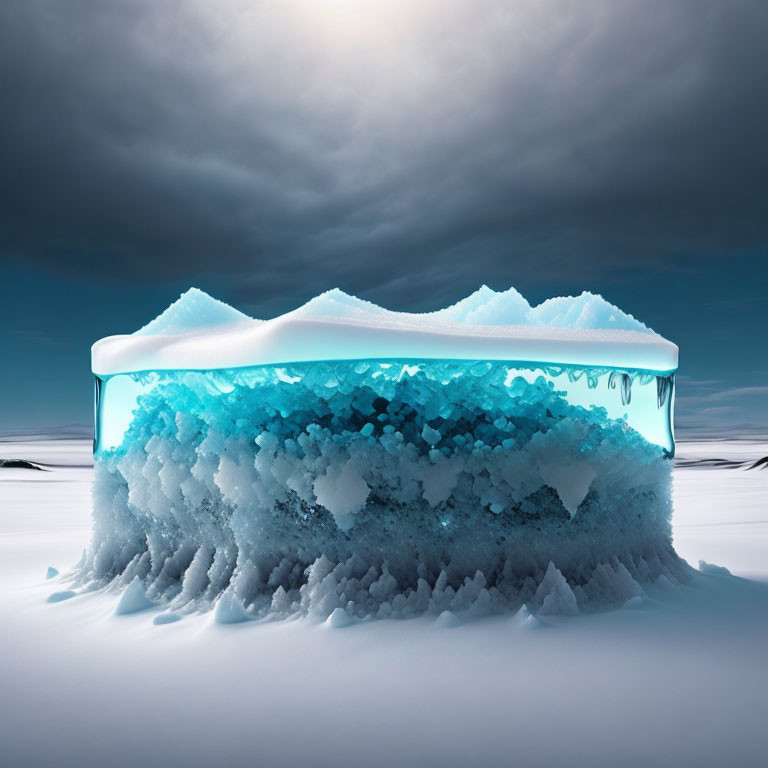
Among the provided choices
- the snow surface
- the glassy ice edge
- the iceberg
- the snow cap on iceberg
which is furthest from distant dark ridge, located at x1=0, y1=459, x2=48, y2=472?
the glassy ice edge

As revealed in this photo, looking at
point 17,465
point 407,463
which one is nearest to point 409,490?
point 407,463

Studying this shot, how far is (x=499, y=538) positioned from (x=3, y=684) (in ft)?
4.00

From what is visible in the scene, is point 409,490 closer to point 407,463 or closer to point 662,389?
point 407,463

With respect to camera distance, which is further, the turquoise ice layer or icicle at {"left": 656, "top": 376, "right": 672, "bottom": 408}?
icicle at {"left": 656, "top": 376, "right": 672, "bottom": 408}

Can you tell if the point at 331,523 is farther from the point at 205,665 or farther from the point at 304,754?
the point at 304,754

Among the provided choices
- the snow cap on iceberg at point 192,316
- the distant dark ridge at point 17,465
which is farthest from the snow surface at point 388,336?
the distant dark ridge at point 17,465

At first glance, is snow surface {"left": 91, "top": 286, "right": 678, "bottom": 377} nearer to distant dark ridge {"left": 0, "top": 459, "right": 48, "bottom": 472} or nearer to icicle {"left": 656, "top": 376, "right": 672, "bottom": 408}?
icicle {"left": 656, "top": 376, "right": 672, "bottom": 408}

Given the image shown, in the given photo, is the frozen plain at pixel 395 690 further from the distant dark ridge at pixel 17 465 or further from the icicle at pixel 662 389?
the distant dark ridge at pixel 17 465

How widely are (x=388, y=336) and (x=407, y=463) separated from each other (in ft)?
1.10

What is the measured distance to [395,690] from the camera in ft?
4.48

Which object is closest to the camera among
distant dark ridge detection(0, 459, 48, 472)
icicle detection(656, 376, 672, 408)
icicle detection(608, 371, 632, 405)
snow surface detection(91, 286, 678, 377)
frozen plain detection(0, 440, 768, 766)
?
frozen plain detection(0, 440, 768, 766)

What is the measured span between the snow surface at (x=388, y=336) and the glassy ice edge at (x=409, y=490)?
0.05 meters

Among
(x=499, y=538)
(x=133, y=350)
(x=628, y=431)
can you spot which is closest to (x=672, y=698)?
(x=499, y=538)

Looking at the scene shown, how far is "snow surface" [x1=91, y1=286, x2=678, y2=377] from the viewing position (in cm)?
174
